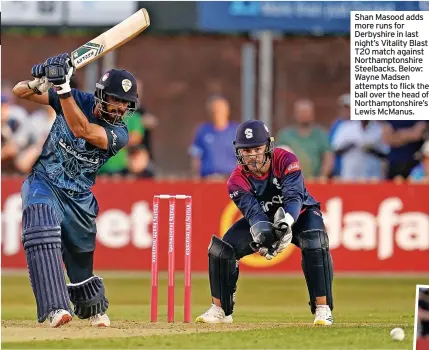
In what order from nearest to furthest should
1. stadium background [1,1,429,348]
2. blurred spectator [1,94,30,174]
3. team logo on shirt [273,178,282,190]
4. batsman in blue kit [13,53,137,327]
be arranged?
batsman in blue kit [13,53,137,327] < team logo on shirt [273,178,282,190] < stadium background [1,1,429,348] < blurred spectator [1,94,30,174]

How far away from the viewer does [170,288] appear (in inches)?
379

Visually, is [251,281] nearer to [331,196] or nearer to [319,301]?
[331,196]

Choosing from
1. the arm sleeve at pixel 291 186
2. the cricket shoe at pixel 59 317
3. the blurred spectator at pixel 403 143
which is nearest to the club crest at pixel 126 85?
the arm sleeve at pixel 291 186

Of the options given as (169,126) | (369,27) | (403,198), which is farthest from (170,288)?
(169,126)

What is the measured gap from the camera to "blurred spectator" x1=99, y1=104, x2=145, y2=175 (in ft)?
50.3

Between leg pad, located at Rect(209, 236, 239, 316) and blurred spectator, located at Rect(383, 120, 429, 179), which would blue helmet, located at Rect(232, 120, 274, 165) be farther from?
blurred spectator, located at Rect(383, 120, 429, 179)

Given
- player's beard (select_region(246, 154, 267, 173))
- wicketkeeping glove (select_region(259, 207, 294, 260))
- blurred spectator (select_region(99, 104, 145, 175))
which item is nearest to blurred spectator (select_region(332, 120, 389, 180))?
blurred spectator (select_region(99, 104, 145, 175))

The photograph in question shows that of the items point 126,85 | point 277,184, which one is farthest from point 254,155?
point 126,85

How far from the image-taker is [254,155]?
9.46m

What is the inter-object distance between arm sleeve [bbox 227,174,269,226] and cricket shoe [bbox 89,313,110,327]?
50.6 inches

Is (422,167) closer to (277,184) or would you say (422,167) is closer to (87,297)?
(277,184)

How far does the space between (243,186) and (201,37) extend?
23.9ft

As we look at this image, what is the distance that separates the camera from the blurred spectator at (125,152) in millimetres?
15344

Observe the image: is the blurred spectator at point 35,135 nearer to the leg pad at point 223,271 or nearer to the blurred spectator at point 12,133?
the blurred spectator at point 12,133
